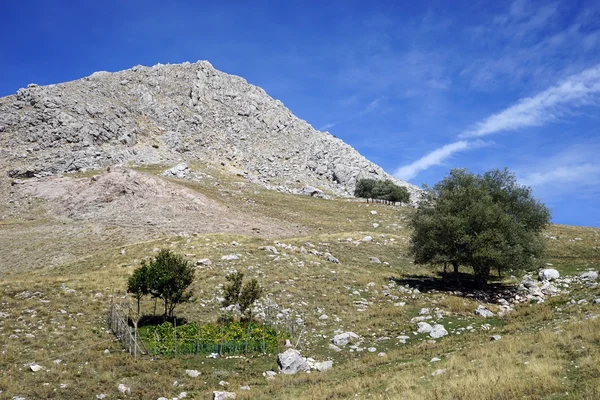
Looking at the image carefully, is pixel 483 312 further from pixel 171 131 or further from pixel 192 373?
pixel 171 131

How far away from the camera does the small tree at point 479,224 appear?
3259 cm

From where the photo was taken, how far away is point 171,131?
146 meters

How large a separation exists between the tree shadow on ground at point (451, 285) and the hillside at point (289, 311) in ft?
0.96

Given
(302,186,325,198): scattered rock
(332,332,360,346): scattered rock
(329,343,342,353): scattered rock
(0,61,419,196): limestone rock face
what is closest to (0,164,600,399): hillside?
(329,343,342,353): scattered rock

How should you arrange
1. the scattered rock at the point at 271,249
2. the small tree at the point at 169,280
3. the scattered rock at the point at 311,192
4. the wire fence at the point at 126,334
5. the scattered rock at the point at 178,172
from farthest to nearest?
the scattered rock at the point at 311,192 < the scattered rock at the point at 178,172 < the scattered rock at the point at 271,249 < the small tree at the point at 169,280 < the wire fence at the point at 126,334

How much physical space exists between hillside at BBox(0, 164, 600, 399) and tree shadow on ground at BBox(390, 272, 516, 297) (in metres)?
0.29

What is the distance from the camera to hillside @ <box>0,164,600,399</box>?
14.2 m

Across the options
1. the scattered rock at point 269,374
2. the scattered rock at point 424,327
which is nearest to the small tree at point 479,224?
the scattered rock at point 424,327

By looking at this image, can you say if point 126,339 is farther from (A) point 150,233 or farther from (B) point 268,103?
(B) point 268,103

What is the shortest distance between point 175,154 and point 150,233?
287 feet

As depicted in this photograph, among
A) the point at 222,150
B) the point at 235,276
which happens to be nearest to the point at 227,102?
the point at 222,150

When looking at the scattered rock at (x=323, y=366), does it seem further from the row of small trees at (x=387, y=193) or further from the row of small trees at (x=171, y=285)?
the row of small trees at (x=387, y=193)

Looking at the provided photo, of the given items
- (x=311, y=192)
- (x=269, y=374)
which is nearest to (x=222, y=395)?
(x=269, y=374)

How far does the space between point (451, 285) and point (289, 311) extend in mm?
16806
